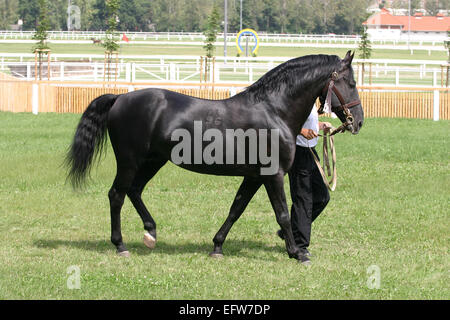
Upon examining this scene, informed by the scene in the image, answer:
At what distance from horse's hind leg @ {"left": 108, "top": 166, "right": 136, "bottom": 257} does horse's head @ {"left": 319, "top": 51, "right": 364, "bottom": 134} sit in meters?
2.04

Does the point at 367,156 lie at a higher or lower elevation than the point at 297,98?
lower

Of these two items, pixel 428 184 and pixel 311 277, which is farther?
pixel 428 184

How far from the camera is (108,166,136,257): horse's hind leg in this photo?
7.32 meters

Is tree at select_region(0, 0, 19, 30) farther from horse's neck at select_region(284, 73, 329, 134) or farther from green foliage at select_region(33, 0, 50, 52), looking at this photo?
horse's neck at select_region(284, 73, 329, 134)

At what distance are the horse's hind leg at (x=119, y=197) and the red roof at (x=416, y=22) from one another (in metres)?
116

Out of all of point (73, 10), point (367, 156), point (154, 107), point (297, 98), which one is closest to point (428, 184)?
point (367, 156)

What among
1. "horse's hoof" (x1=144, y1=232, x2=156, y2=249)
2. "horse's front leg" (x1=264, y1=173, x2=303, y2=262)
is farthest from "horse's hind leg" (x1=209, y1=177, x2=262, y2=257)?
"horse's hoof" (x1=144, y1=232, x2=156, y2=249)

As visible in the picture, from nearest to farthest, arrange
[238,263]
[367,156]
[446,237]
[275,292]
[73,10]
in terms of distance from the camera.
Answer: [275,292] < [238,263] < [446,237] < [367,156] < [73,10]

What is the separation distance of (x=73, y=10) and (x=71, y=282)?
312 ft

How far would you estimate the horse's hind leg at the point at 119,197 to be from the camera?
732 centimetres

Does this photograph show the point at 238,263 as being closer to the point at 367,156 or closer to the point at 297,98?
the point at 297,98

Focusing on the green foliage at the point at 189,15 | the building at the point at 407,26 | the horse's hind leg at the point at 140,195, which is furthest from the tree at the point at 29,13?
the horse's hind leg at the point at 140,195

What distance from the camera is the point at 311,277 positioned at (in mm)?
6527

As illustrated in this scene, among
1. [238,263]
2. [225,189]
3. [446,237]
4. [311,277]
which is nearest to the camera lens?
[311,277]
